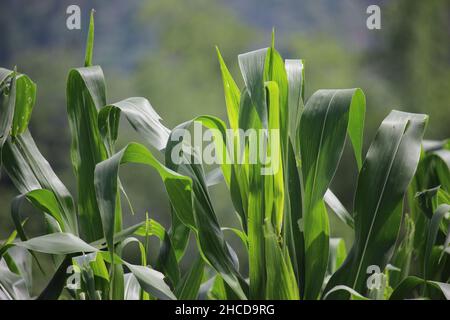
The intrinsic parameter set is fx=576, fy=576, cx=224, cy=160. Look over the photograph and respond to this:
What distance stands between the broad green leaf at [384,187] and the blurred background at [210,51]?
2.43 m

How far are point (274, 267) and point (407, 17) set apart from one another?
115 inches

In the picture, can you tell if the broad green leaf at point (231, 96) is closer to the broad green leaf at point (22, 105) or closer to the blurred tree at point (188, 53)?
the broad green leaf at point (22, 105)

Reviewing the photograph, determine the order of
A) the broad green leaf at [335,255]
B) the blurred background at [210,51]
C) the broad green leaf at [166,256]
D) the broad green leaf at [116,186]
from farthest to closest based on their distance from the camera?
the blurred background at [210,51] < the broad green leaf at [335,255] < the broad green leaf at [166,256] < the broad green leaf at [116,186]

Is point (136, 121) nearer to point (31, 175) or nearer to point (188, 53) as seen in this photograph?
point (31, 175)

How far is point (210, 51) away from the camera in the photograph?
124 inches

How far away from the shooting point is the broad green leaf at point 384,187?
21.8 inches

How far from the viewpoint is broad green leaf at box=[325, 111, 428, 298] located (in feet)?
1.81

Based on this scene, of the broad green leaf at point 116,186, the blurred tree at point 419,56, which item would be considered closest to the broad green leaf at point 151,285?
the broad green leaf at point 116,186

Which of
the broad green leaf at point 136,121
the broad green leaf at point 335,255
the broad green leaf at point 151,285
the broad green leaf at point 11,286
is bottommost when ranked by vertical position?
the broad green leaf at point 335,255

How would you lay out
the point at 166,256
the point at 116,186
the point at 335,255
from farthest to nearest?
the point at 335,255 < the point at 166,256 < the point at 116,186

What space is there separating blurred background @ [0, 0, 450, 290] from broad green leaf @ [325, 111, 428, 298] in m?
2.43

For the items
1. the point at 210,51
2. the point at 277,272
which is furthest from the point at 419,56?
the point at 277,272

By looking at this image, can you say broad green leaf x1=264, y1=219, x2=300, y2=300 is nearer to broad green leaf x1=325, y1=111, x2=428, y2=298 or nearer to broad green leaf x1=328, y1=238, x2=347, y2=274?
broad green leaf x1=325, y1=111, x2=428, y2=298

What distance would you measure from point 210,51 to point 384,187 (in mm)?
2685
